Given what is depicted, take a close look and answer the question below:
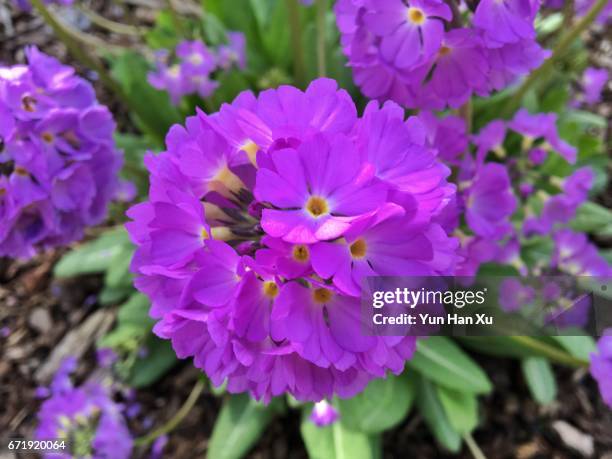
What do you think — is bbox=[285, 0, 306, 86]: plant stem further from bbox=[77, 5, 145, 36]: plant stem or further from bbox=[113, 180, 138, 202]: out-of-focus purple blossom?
bbox=[77, 5, 145, 36]: plant stem

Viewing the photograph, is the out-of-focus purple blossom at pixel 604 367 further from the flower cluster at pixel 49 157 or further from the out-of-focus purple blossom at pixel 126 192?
the out-of-focus purple blossom at pixel 126 192

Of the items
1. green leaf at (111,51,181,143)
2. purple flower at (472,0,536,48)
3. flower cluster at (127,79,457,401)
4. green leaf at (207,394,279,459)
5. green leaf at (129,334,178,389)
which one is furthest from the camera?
green leaf at (111,51,181,143)

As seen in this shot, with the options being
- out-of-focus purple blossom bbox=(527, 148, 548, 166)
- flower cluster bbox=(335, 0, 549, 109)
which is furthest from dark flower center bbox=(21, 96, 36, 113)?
out-of-focus purple blossom bbox=(527, 148, 548, 166)

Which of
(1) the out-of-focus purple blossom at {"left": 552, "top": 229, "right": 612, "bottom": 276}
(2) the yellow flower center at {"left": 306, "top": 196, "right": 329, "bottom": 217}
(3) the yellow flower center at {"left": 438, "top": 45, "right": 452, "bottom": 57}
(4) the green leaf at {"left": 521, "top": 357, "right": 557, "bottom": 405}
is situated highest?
(3) the yellow flower center at {"left": 438, "top": 45, "right": 452, "bottom": 57}

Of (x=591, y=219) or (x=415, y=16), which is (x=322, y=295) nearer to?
(x=415, y=16)

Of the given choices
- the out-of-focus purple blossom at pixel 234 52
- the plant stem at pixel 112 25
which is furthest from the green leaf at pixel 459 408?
the plant stem at pixel 112 25

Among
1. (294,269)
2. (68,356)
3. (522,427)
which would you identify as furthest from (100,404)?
(522,427)
